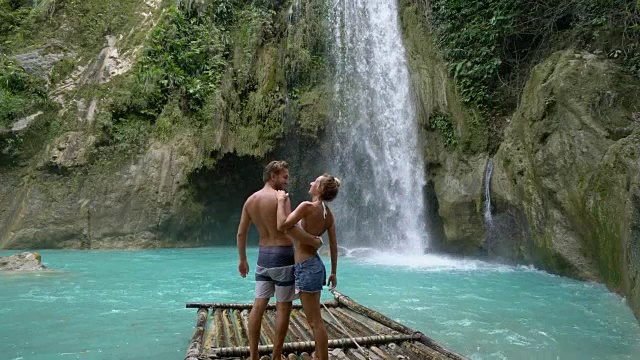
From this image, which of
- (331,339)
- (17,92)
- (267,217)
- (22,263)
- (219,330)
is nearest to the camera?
(267,217)

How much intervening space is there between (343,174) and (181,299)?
9.02 m

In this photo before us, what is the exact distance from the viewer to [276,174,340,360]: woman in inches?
131

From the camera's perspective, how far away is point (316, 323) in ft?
10.9

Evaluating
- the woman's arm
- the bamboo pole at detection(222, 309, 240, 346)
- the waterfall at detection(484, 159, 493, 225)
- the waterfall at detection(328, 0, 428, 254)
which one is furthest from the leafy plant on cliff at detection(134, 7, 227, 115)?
the woman's arm

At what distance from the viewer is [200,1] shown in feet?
57.2

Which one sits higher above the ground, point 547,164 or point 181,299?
point 547,164

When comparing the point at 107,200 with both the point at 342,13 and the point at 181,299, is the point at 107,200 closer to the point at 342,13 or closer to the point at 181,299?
the point at 181,299

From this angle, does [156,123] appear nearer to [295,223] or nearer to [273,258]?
[273,258]

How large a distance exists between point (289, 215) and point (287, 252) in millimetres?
313

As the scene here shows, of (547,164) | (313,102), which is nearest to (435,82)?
(313,102)

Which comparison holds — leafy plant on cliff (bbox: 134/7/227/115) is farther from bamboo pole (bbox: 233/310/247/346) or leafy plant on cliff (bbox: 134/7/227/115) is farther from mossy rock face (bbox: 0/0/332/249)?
bamboo pole (bbox: 233/310/247/346)

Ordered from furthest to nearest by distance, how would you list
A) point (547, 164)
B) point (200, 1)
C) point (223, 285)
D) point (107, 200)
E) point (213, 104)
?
point (200, 1) → point (213, 104) → point (107, 200) → point (547, 164) → point (223, 285)

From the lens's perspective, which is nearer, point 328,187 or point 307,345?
point 328,187

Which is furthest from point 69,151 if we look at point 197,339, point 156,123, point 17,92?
point 197,339
